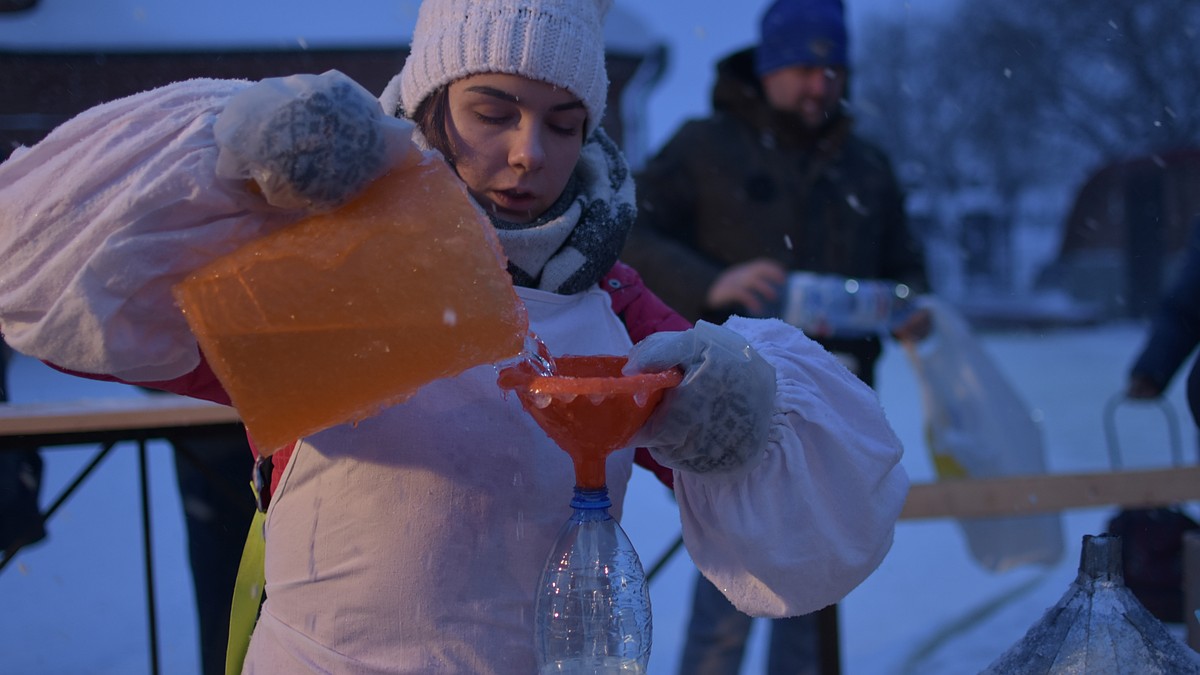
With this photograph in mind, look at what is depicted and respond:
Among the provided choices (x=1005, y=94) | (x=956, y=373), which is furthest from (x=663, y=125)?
(x=1005, y=94)

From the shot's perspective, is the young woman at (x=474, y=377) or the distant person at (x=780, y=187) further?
the distant person at (x=780, y=187)

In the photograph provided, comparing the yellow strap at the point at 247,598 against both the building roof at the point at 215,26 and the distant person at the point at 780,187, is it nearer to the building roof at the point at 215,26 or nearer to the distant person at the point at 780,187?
the distant person at the point at 780,187

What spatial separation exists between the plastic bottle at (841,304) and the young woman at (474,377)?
1529mm

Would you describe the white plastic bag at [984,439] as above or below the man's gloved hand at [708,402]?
below

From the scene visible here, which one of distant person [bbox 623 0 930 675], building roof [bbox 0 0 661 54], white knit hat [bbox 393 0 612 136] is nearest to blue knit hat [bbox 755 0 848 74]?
distant person [bbox 623 0 930 675]

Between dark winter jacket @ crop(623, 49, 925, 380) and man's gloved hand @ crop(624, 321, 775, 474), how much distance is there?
6.32 ft

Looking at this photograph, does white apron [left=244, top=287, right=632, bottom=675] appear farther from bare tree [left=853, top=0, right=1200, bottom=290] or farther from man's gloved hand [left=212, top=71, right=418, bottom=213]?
bare tree [left=853, top=0, right=1200, bottom=290]

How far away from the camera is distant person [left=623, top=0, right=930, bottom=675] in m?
3.06

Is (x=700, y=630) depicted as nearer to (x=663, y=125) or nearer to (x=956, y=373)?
(x=956, y=373)

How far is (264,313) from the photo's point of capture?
965 millimetres

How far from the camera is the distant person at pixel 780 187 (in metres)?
3.06

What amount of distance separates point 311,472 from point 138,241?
1.20 ft

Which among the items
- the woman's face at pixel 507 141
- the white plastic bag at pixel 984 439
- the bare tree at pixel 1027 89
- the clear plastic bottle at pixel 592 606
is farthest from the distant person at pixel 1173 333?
the bare tree at pixel 1027 89

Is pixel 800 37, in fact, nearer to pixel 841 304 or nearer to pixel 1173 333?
pixel 841 304
